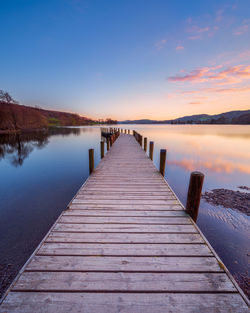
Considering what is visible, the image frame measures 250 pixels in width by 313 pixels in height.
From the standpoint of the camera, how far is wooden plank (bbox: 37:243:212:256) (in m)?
2.08

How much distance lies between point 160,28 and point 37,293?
18.9 m

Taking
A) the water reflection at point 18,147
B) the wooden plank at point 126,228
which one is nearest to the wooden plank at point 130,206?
the wooden plank at point 126,228

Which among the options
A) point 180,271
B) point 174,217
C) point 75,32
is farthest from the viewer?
point 75,32

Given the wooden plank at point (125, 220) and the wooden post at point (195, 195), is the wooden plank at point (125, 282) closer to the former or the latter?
the wooden plank at point (125, 220)

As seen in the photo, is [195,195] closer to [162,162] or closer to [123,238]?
[123,238]

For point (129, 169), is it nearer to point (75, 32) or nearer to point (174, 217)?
point (174, 217)

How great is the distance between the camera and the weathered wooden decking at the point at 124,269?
57.7 inches

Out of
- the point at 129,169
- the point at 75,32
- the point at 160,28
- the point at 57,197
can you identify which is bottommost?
the point at 57,197

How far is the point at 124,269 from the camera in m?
1.83

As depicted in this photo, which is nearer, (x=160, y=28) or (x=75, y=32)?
A: (x=160, y=28)

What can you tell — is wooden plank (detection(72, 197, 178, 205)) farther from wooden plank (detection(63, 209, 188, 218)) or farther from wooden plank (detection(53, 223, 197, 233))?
wooden plank (detection(53, 223, 197, 233))

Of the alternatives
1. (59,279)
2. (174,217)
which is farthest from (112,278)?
(174,217)

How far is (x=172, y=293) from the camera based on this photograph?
1.56m

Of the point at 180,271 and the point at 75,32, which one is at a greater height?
the point at 75,32
